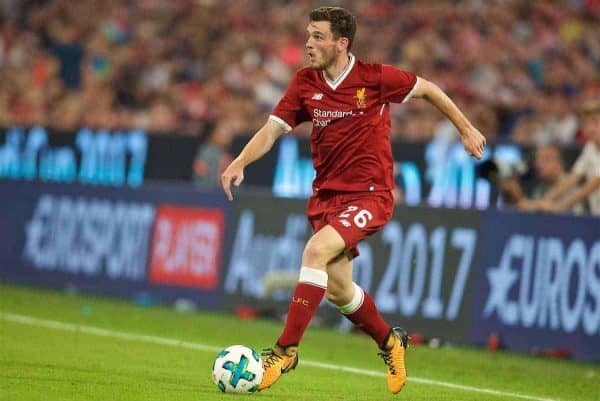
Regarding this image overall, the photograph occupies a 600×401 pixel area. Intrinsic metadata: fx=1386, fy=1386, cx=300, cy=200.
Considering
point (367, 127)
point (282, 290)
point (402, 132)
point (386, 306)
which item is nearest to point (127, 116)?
point (402, 132)

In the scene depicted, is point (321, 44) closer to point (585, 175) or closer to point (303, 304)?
point (303, 304)

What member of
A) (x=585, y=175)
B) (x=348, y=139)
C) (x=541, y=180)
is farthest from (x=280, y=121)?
(x=541, y=180)

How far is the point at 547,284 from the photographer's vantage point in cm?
1284

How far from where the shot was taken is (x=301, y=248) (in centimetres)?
1530

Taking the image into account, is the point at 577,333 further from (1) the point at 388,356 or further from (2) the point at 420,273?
(1) the point at 388,356

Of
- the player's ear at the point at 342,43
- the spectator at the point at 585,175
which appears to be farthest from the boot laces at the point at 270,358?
the spectator at the point at 585,175

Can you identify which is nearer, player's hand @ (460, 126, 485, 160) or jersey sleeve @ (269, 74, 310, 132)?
player's hand @ (460, 126, 485, 160)

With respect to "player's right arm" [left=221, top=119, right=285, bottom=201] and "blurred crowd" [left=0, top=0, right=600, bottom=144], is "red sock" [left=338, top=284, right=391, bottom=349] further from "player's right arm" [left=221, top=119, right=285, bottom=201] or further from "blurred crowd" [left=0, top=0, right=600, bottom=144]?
"blurred crowd" [left=0, top=0, right=600, bottom=144]

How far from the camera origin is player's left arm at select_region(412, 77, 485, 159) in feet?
29.6

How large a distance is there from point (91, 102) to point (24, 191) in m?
3.71

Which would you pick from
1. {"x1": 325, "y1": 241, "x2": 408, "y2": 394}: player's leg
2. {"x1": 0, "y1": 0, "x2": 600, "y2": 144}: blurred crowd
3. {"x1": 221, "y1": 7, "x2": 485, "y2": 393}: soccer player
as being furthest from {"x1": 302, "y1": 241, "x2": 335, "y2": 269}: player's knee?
{"x1": 0, "y1": 0, "x2": 600, "y2": 144}: blurred crowd

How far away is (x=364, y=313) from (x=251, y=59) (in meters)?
13.0

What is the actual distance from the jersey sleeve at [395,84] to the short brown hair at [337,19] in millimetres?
338

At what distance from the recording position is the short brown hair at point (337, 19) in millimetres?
8984
